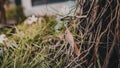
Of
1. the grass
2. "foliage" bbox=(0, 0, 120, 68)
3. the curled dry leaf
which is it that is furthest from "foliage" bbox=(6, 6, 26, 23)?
the curled dry leaf

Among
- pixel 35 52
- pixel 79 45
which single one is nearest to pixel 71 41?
pixel 79 45

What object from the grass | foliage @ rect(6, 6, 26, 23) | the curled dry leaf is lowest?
foliage @ rect(6, 6, 26, 23)

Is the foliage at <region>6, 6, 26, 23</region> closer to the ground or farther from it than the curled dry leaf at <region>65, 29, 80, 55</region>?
closer to the ground

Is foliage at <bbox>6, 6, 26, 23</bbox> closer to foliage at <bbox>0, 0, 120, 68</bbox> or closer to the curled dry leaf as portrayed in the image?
foliage at <bbox>0, 0, 120, 68</bbox>

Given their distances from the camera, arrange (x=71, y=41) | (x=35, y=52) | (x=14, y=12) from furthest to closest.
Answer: (x=14, y=12)
(x=35, y=52)
(x=71, y=41)

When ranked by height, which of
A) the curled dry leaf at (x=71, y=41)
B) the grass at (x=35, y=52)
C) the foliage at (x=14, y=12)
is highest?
the curled dry leaf at (x=71, y=41)

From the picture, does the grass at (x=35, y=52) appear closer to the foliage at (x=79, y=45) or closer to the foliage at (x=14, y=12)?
the foliage at (x=79, y=45)

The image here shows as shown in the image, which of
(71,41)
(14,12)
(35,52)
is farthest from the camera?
(14,12)

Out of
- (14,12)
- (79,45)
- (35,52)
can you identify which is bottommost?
(14,12)

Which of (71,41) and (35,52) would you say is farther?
(35,52)

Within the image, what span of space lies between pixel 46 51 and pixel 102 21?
0.46 m

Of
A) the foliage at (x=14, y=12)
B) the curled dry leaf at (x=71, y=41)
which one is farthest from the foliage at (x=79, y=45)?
the foliage at (x=14, y=12)

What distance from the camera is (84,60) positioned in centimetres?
210

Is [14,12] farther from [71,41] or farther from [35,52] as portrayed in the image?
[71,41]
